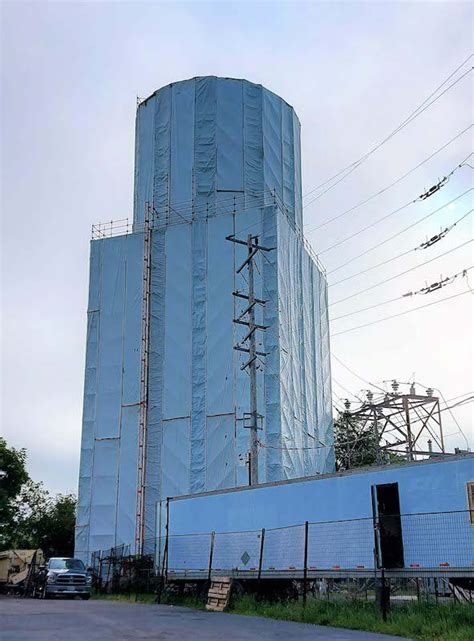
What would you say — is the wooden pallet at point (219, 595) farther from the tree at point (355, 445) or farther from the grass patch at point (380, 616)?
the tree at point (355, 445)

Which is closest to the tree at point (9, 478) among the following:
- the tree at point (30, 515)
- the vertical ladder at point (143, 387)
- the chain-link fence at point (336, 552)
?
the tree at point (30, 515)

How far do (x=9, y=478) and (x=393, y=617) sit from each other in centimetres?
3590

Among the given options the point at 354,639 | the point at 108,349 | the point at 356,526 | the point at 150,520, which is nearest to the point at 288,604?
the point at 356,526

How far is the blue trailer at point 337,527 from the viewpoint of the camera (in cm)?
1620

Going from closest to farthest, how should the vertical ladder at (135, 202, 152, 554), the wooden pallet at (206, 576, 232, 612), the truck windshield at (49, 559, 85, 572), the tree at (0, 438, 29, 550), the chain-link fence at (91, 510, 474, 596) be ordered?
the chain-link fence at (91, 510, 474, 596) < the wooden pallet at (206, 576, 232, 612) < the truck windshield at (49, 559, 85, 572) < the vertical ladder at (135, 202, 152, 554) < the tree at (0, 438, 29, 550)

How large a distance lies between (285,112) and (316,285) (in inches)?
471

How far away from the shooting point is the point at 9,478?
45406 mm

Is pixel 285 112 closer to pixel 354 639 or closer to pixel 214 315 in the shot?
pixel 214 315

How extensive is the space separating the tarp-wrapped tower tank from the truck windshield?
870cm

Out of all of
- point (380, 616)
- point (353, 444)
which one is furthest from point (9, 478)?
point (380, 616)

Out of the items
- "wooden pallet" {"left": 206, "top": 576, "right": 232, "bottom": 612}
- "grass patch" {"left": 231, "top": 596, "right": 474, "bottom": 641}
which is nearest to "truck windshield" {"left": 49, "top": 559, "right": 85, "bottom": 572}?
"wooden pallet" {"left": 206, "top": 576, "right": 232, "bottom": 612}

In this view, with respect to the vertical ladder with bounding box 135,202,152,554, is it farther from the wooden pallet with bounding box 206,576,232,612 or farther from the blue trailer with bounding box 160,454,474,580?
the wooden pallet with bounding box 206,576,232,612

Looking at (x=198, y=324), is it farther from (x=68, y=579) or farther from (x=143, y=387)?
(x=68, y=579)

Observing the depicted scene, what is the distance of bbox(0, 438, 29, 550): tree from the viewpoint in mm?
44500
